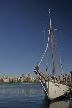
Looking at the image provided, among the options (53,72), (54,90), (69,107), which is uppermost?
(53,72)

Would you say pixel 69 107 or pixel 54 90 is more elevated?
pixel 54 90

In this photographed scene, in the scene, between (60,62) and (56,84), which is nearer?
(56,84)

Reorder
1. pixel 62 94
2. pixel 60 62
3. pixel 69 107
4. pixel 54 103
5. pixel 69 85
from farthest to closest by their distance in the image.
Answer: pixel 60 62 < pixel 69 85 < pixel 62 94 < pixel 54 103 < pixel 69 107

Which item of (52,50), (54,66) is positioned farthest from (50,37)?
(54,66)

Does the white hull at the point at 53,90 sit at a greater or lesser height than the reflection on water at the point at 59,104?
greater

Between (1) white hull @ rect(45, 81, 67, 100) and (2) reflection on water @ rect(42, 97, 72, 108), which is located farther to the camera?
(1) white hull @ rect(45, 81, 67, 100)

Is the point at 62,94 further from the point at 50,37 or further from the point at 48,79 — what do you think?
the point at 50,37

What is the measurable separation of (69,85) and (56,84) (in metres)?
9.20

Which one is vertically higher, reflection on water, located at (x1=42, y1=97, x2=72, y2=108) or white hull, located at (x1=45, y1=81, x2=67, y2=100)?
white hull, located at (x1=45, y1=81, x2=67, y2=100)

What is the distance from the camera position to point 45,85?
67.2 metres

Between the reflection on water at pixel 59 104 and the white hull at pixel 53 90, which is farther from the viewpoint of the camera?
the white hull at pixel 53 90

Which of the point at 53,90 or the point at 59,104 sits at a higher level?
the point at 53,90

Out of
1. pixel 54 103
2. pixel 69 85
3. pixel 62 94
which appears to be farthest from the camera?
pixel 69 85

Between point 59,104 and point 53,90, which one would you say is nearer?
point 59,104
